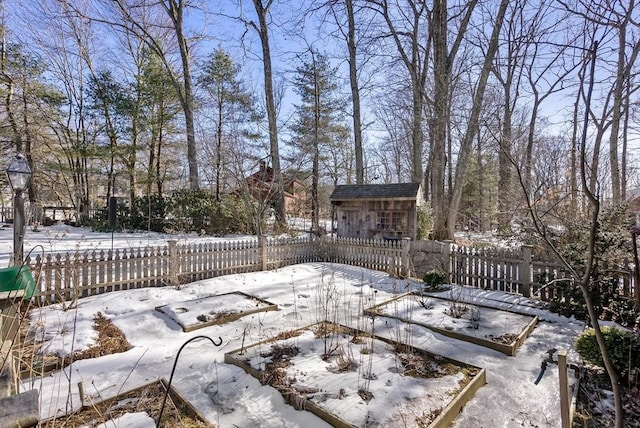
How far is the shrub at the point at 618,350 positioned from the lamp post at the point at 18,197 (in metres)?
6.97

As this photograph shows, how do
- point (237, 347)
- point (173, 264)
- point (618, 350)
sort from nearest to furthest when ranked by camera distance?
point (618, 350), point (237, 347), point (173, 264)

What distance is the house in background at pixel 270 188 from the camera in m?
11.2

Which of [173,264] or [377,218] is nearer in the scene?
[173,264]

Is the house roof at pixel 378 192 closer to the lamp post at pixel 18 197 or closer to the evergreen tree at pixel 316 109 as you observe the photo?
the evergreen tree at pixel 316 109

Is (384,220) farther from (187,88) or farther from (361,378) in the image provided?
(187,88)

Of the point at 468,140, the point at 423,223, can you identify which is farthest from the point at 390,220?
the point at 468,140

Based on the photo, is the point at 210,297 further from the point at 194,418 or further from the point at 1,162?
the point at 1,162

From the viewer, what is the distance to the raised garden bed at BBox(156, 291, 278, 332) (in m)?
4.43

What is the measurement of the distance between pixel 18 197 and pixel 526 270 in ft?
27.7

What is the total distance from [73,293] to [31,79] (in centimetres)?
1516

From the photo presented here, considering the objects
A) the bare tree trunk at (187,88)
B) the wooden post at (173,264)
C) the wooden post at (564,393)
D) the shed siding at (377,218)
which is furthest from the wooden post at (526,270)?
the bare tree trunk at (187,88)

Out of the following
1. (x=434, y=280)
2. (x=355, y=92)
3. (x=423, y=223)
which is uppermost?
(x=355, y=92)

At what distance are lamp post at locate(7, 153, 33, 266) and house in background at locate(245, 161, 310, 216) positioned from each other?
17.6 feet

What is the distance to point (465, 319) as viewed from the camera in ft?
15.2
